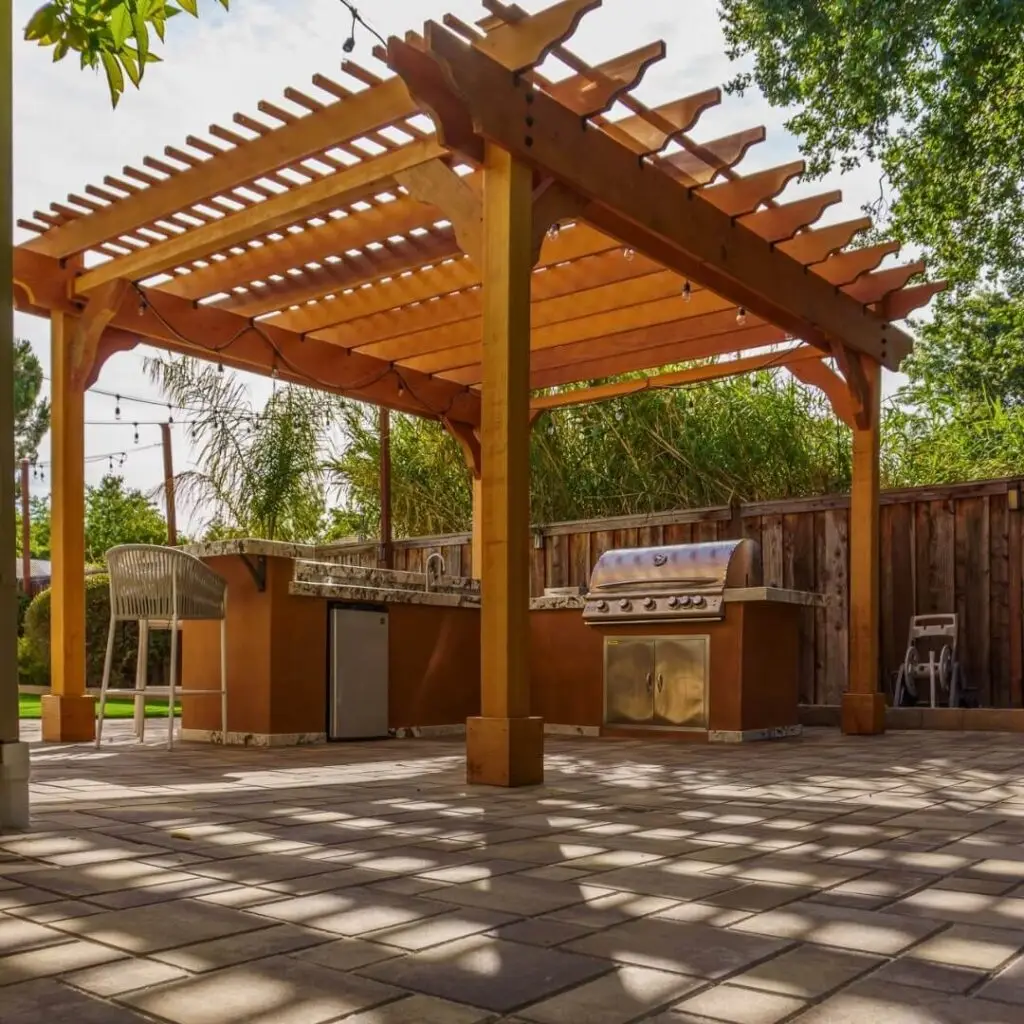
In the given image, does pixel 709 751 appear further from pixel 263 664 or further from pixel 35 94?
pixel 35 94

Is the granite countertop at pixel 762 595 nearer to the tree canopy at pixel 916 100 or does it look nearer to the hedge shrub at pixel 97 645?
the tree canopy at pixel 916 100

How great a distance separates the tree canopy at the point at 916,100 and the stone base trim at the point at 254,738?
8.09 meters

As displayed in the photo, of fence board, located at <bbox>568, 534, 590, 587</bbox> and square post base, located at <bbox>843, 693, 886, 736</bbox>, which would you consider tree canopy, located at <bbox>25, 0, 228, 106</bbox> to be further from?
fence board, located at <bbox>568, 534, 590, 587</bbox>

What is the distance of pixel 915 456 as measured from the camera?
1107cm

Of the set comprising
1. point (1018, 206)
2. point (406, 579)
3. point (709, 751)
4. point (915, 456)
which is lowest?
point (709, 751)

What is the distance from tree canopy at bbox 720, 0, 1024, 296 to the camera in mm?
10344

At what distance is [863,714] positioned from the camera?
24.6 feet

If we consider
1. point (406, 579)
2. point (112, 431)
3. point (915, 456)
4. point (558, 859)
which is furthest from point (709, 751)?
point (112, 431)

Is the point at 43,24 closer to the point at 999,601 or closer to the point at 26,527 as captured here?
the point at 999,601

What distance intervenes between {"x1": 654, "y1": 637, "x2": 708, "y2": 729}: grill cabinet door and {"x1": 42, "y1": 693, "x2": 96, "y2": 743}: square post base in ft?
11.3

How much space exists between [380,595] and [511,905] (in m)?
4.78

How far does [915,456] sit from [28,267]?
321 inches

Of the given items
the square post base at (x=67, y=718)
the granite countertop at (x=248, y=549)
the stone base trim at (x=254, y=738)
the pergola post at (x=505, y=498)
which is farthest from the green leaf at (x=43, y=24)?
the square post base at (x=67, y=718)

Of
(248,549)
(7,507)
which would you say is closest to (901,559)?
(248,549)
